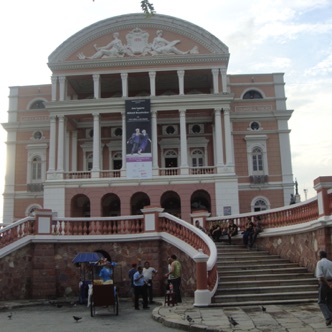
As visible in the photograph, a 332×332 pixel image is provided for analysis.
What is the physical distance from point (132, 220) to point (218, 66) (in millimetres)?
19386

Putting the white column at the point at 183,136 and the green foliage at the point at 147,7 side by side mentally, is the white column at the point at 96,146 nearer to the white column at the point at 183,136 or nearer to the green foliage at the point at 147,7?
the white column at the point at 183,136

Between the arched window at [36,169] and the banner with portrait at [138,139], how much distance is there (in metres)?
8.12

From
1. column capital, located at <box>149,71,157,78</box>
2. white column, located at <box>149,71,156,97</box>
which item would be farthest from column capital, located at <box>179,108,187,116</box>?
column capital, located at <box>149,71,157,78</box>

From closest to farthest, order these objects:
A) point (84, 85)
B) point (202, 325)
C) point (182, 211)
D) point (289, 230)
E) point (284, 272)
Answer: point (202, 325), point (284, 272), point (289, 230), point (182, 211), point (84, 85)

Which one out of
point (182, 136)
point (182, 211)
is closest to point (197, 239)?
point (182, 211)

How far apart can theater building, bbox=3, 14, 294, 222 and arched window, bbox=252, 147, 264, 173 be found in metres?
0.07

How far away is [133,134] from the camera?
32.0m

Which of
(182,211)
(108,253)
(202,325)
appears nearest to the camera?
(202,325)

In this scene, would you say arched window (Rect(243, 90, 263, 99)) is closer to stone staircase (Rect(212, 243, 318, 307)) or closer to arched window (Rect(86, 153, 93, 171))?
arched window (Rect(86, 153, 93, 171))

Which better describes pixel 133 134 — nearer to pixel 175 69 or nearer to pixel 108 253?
pixel 175 69

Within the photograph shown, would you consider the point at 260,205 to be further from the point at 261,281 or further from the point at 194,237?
the point at 261,281

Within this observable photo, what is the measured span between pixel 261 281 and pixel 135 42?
24724mm

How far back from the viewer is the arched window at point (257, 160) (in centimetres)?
3506

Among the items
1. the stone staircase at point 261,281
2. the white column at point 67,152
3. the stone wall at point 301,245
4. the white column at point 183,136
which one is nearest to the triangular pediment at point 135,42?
the white column at point 183,136
